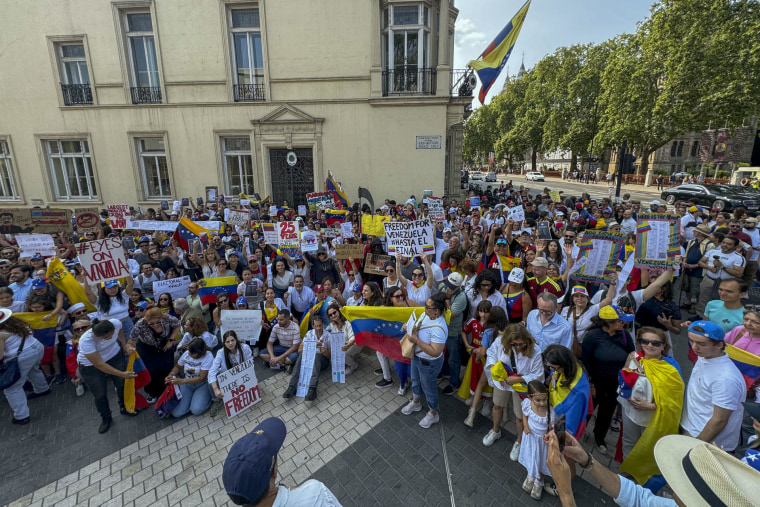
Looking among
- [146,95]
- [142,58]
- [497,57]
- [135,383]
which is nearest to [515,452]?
[135,383]

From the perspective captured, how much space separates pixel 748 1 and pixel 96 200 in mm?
39760

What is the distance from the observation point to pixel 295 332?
5.80m

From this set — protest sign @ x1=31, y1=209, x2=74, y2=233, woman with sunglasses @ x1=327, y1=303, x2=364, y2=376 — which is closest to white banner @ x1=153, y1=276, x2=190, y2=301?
woman with sunglasses @ x1=327, y1=303, x2=364, y2=376

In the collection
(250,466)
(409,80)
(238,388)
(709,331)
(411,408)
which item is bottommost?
(411,408)

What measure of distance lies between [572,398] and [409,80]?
1509 centimetres

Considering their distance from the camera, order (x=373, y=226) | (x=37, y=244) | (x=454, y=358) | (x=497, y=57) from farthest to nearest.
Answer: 1. (x=497, y=57)
2. (x=373, y=226)
3. (x=37, y=244)
4. (x=454, y=358)

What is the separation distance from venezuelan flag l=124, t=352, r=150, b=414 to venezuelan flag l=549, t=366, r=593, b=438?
17.5 feet

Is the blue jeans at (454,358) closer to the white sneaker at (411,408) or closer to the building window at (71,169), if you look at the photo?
the white sneaker at (411,408)

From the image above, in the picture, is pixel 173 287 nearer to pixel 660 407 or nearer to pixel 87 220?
pixel 87 220

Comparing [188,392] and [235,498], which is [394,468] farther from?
[188,392]

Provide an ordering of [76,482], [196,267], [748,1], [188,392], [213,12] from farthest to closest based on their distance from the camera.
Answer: [748,1]
[213,12]
[196,267]
[188,392]
[76,482]

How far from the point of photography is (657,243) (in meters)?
4.57

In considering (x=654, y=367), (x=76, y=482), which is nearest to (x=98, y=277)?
(x=76, y=482)

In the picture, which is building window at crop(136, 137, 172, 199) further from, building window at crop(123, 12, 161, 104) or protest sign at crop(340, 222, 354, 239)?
protest sign at crop(340, 222, 354, 239)
